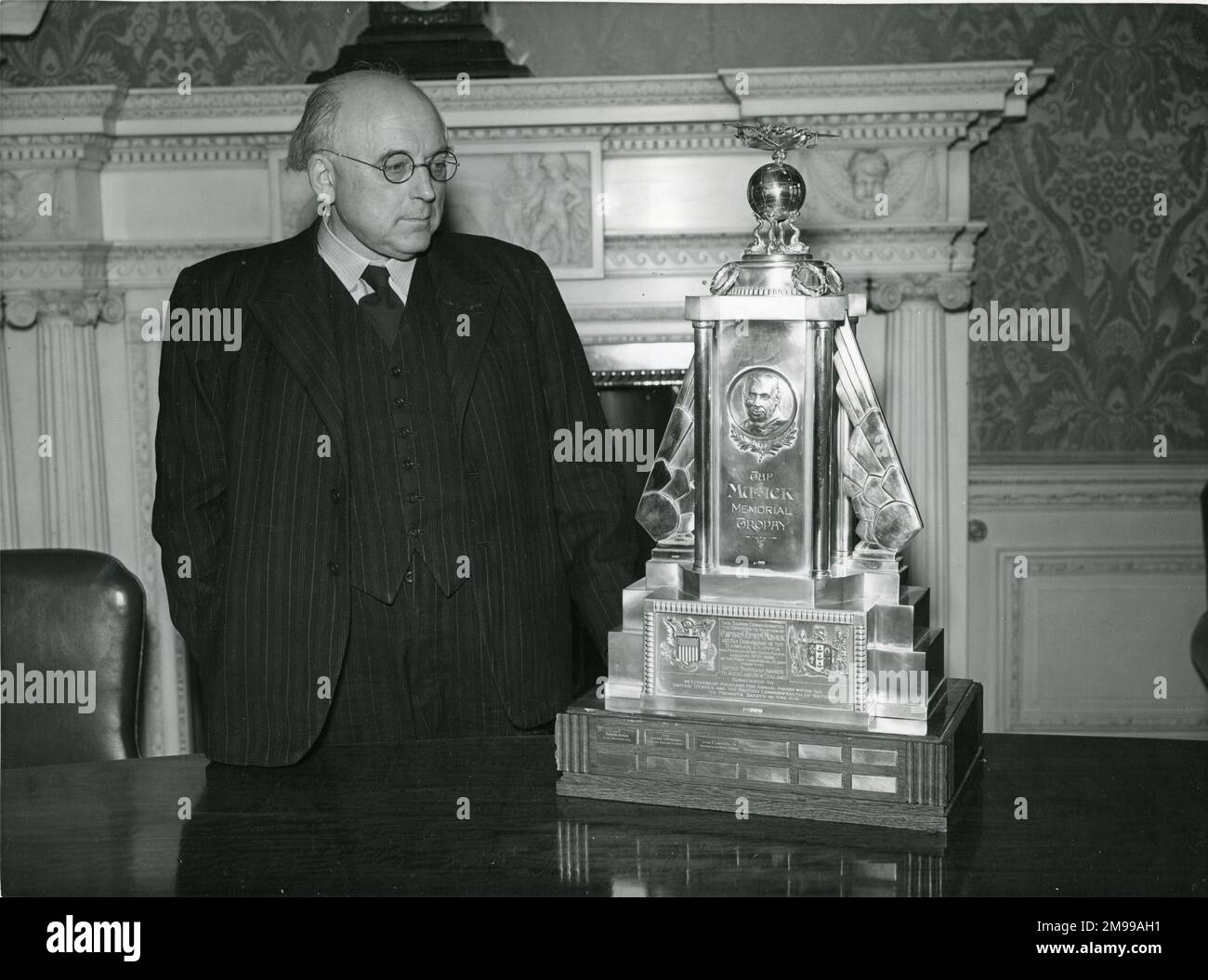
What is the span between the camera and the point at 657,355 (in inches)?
149

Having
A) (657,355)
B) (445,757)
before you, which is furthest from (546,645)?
(657,355)

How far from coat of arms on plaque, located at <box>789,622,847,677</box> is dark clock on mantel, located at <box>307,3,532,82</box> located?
8.20ft

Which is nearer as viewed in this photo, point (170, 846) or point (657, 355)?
point (170, 846)

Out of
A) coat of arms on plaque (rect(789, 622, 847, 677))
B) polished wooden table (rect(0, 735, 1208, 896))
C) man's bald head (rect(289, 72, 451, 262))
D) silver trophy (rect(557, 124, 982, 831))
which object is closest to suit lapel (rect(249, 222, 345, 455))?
man's bald head (rect(289, 72, 451, 262))

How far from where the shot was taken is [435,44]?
3.64 metres

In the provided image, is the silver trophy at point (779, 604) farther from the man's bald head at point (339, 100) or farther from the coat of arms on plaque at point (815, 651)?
the man's bald head at point (339, 100)

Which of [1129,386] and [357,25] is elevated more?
[357,25]

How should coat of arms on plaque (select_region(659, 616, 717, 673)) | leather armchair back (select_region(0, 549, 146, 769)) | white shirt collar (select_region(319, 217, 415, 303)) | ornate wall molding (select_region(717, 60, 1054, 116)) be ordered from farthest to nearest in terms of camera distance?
ornate wall molding (select_region(717, 60, 1054, 116))
white shirt collar (select_region(319, 217, 415, 303))
leather armchair back (select_region(0, 549, 146, 769))
coat of arms on plaque (select_region(659, 616, 717, 673))

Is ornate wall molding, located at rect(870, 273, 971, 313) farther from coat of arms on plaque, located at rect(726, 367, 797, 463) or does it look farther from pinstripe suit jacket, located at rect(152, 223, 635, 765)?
coat of arms on plaque, located at rect(726, 367, 797, 463)

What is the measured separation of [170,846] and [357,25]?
9.37ft

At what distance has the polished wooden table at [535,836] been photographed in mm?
1399

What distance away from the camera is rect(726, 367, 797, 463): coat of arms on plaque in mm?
1598

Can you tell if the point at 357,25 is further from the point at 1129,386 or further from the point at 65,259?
the point at 1129,386

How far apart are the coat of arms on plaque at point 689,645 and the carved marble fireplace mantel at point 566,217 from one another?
216 cm
